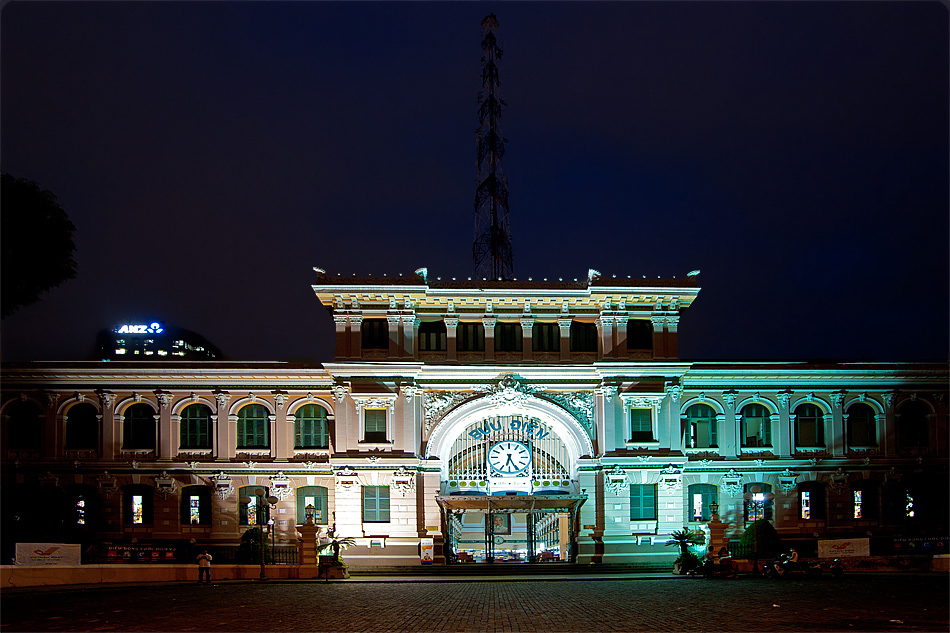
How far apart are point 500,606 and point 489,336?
70.4 ft

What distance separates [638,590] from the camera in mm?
35188

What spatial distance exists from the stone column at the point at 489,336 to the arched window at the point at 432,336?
2256 millimetres

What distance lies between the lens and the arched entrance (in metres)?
48.3

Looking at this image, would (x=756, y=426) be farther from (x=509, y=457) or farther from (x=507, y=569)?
(x=507, y=569)

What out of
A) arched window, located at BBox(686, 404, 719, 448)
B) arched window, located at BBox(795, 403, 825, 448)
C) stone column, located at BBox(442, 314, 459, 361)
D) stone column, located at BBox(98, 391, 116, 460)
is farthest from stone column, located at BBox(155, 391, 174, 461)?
arched window, located at BBox(795, 403, 825, 448)

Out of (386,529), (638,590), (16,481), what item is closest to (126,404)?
(16,481)

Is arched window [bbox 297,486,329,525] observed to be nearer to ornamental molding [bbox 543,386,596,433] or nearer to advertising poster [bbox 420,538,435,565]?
advertising poster [bbox 420,538,435,565]

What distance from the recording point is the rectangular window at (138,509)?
165ft

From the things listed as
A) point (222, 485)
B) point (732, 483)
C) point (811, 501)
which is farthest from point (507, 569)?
point (811, 501)

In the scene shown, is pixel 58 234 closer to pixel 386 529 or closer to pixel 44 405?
pixel 44 405

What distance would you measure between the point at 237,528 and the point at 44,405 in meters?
12.3

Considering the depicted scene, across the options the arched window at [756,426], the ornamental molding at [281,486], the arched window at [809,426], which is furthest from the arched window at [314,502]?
the arched window at [809,426]

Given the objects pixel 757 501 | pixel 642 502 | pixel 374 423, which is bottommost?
pixel 757 501

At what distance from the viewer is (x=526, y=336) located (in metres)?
49.7
